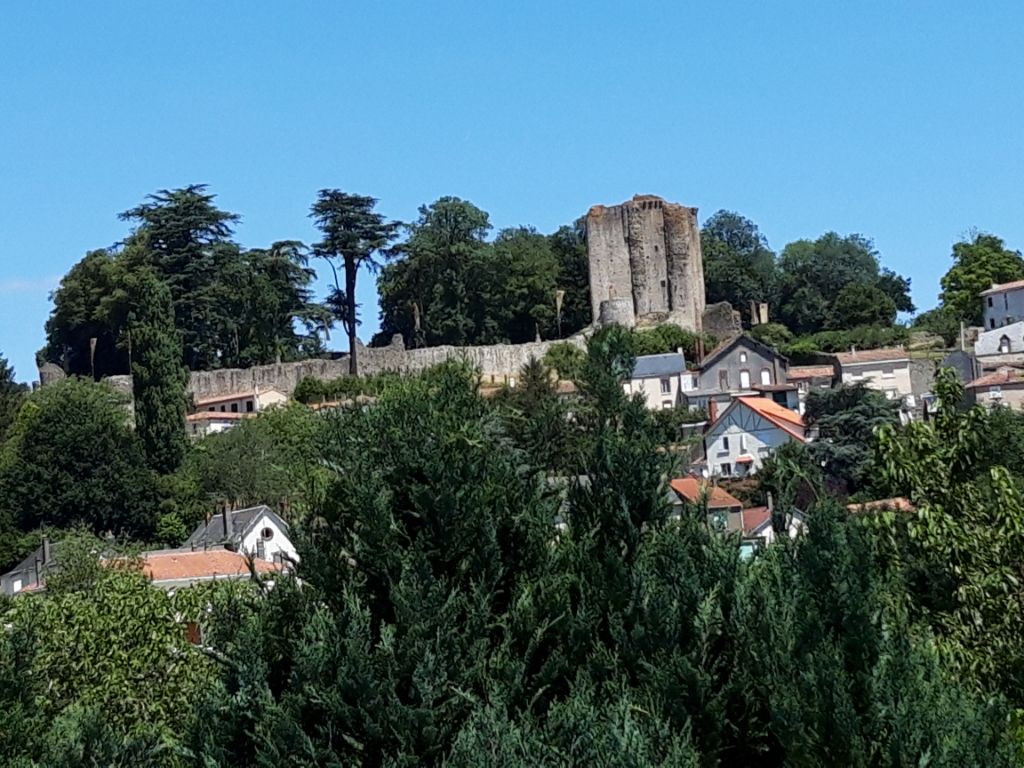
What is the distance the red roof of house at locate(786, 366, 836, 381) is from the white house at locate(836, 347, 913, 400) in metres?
0.77

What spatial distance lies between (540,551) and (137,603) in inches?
432

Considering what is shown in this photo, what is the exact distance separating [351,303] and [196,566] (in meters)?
33.1

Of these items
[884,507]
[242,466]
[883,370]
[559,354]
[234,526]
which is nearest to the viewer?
[884,507]

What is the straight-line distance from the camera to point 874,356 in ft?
227

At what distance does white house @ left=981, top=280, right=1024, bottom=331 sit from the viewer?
75375mm

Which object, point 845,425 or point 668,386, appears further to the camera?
point 668,386

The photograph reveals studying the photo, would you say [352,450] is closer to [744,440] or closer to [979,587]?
[979,587]

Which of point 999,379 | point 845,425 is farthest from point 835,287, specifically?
point 845,425

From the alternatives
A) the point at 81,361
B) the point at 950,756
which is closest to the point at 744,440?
the point at 81,361

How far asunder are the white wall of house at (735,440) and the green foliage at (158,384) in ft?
62.1

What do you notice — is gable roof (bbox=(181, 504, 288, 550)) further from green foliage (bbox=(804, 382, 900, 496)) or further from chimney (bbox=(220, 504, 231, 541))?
green foliage (bbox=(804, 382, 900, 496))

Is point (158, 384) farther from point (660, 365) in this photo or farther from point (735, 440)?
point (660, 365)

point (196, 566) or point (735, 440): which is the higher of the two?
point (735, 440)

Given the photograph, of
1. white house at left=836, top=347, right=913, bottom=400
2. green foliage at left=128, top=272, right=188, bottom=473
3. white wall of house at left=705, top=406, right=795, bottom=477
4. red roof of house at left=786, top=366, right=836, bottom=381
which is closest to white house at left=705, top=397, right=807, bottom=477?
white wall of house at left=705, top=406, right=795, bottom=477
